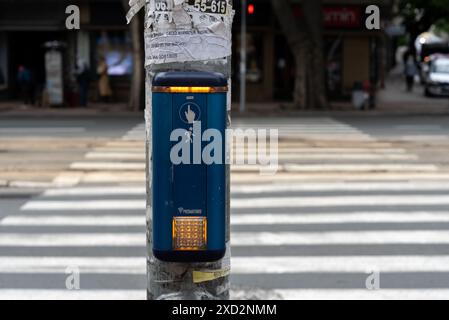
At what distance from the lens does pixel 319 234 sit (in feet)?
31.1

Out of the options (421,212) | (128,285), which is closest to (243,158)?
(421,212)

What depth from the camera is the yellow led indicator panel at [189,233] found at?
4199mm

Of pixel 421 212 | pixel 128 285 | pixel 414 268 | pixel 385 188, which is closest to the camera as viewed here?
pixel 128 285

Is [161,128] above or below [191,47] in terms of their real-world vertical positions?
below

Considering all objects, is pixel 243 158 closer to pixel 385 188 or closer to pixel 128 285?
pixel 385 188

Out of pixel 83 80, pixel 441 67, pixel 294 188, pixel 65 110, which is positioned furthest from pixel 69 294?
pixel 441 67

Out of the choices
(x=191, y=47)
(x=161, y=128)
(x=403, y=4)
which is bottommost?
(x=161, y=128)

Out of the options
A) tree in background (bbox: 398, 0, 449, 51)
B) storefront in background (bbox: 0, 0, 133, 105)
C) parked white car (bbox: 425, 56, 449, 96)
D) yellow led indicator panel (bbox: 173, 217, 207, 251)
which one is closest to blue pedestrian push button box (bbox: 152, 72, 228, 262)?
yellow led indicator panel (bbox: 173, 217, 207, 251)

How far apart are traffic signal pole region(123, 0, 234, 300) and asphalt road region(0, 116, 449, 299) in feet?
9.78

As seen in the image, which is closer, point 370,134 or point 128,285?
point 128,285

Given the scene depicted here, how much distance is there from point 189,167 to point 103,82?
91.1ft

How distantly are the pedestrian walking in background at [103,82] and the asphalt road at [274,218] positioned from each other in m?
12.5

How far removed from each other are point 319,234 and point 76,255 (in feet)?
9.50
